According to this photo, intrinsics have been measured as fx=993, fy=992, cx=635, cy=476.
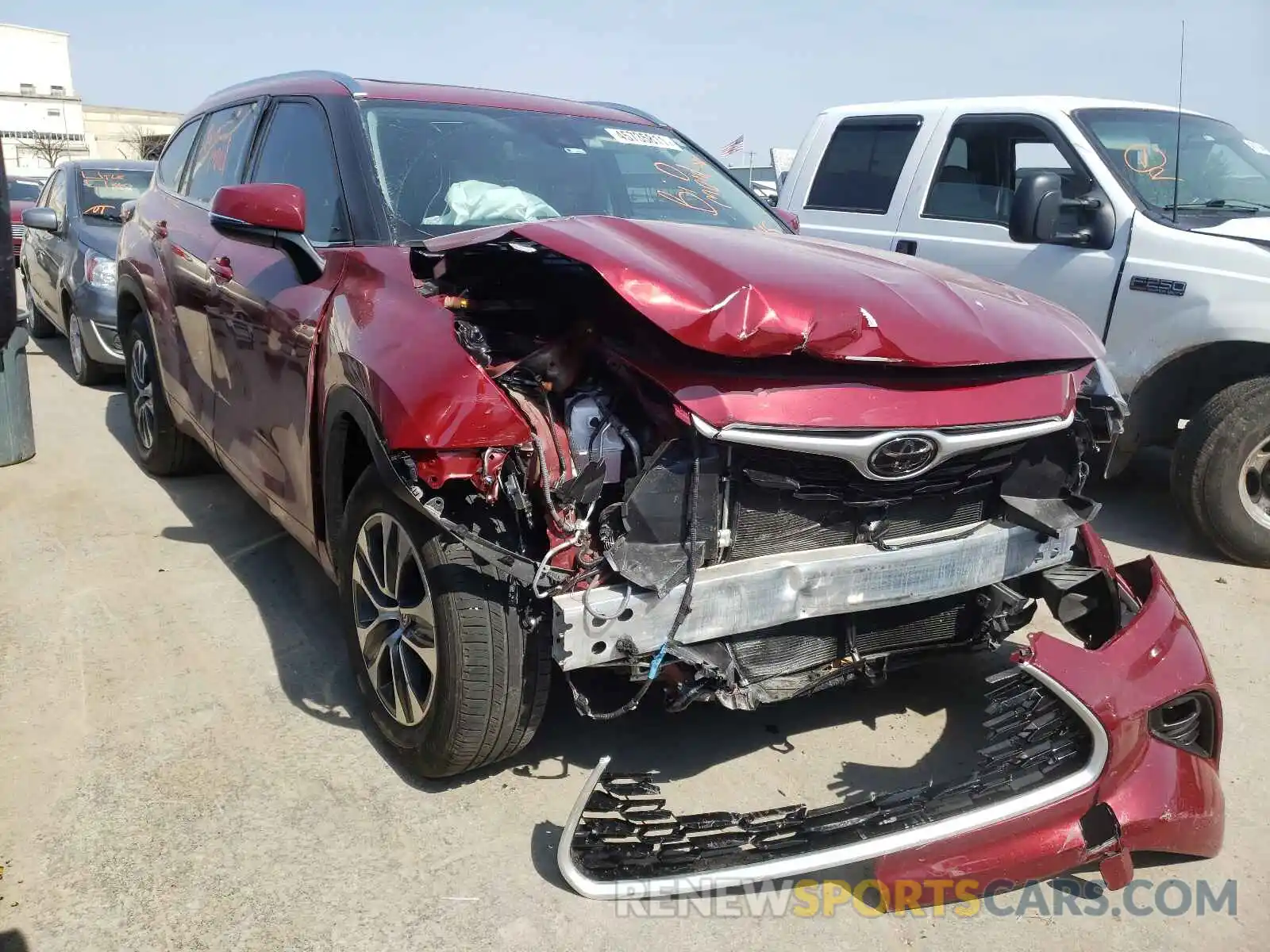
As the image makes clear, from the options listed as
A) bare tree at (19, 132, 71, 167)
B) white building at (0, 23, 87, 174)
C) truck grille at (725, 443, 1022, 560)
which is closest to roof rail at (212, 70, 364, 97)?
truck grille at (725, 443, 1022, 560)

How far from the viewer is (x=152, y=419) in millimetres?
5109

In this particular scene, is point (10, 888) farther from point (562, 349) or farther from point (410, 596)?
point (562, 349)

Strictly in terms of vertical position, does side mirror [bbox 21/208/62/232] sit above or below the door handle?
below

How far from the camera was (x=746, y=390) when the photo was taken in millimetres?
2232

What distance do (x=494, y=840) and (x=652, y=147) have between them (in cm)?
268

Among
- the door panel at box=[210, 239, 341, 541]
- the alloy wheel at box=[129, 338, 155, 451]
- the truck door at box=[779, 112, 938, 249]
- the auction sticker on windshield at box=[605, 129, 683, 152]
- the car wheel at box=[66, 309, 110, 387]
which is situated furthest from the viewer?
the car wheel at box=[66, 309, 110, 387]

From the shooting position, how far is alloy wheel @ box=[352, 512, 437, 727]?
258cm

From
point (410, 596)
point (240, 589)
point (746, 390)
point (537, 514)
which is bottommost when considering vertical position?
point (240, 589)

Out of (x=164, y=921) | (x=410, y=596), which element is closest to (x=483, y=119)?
(x=410, y=596)

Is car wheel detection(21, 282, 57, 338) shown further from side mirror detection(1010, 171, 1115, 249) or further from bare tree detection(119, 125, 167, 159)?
bare tree detection(119, 125, 167, 159)

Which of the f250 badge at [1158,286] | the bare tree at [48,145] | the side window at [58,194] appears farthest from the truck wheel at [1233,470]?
the bare tree at [48,145]

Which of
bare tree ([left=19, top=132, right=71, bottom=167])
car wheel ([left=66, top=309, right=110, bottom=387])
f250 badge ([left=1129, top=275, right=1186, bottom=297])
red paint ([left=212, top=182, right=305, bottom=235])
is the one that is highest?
red paint ([left=212, top=182, right=305, bottom=235])

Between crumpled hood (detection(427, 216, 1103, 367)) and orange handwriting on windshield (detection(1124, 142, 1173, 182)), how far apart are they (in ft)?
9.02

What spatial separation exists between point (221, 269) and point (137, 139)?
58076 mm
